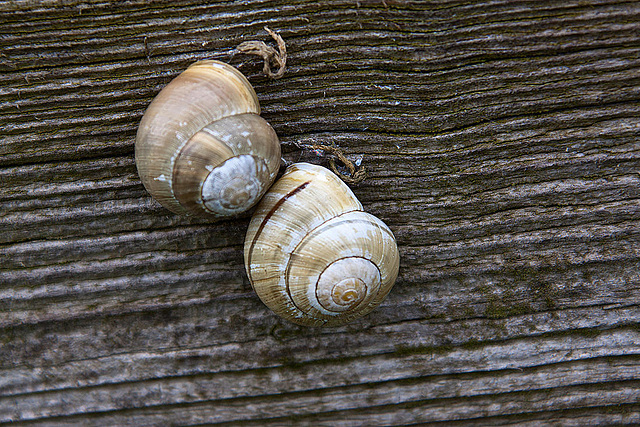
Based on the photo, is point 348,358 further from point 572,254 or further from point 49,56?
point 49,56

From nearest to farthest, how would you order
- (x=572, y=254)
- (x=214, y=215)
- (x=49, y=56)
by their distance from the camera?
(x=214, y=215) → (x=49, y=56) → (x=572, y=254)

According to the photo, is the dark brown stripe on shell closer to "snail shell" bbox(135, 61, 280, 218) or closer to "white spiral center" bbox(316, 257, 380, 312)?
"snail shell" bbox(135, 61, 280, 218)

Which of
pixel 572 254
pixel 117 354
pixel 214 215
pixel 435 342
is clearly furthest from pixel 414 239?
pixel 117 354

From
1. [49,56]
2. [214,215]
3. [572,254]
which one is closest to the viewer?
[214,215]

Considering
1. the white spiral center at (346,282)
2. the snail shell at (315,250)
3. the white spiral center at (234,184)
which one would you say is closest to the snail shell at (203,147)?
the white spiral center at (234,184)

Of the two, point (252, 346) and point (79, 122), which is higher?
point (79, 122)

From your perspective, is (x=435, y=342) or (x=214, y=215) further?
(x=435, y=342)

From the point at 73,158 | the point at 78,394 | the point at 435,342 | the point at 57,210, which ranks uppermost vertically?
the point at 73,158
